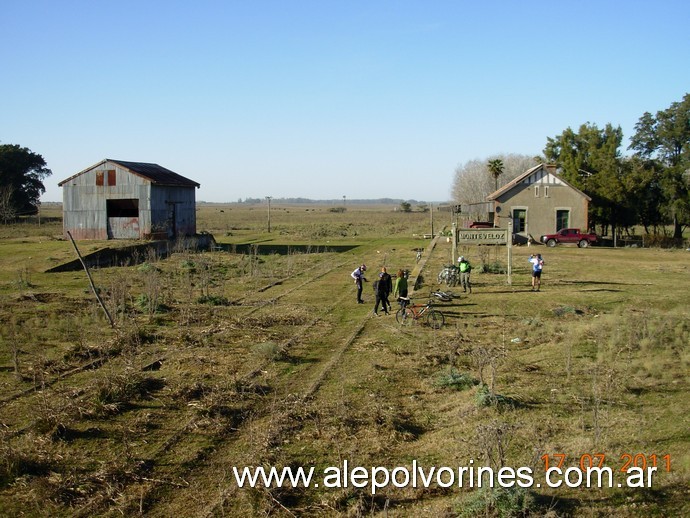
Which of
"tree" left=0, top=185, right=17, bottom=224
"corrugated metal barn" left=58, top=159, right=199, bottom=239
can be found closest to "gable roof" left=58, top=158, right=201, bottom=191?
"corrugated metal barn" left=58, top=159, right=199, bottom=239

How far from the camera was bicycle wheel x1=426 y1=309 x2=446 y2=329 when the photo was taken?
18.3 meters

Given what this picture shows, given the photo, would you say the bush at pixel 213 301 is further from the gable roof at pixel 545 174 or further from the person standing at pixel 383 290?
the gable roof at pixel 545 174

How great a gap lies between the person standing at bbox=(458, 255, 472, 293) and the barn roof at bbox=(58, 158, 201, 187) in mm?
24450

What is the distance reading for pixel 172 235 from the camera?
4469cm

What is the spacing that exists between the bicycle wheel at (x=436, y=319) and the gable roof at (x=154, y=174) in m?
28.5

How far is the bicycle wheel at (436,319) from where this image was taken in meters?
18.3

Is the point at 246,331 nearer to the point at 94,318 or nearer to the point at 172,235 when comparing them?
the point at 94,318

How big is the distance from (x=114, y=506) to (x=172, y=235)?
38.1 metres

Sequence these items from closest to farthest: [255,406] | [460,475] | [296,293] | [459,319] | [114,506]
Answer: [114,506] → [460,475] → [255,406] → [459,319] → [296,293]

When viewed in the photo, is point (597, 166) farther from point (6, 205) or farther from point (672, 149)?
point (6, 205)

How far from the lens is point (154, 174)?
44656 millimetres

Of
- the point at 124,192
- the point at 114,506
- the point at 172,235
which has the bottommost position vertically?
the point at 114,506

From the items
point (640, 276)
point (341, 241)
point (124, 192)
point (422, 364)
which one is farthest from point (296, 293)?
point (341, 241)

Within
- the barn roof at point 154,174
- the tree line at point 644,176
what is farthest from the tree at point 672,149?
the barn roof at point 154,174
